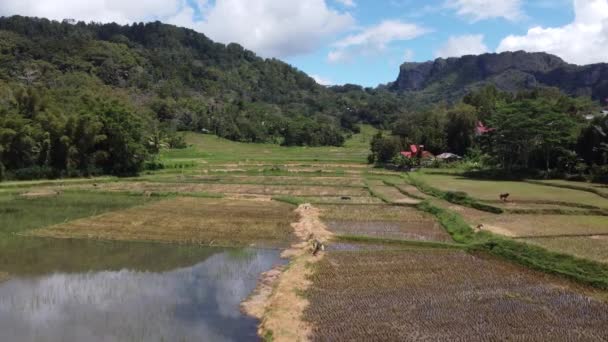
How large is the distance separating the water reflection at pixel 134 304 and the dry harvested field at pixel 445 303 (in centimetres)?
234

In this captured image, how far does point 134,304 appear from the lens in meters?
13.7

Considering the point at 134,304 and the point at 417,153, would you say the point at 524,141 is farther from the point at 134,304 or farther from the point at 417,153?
the point at 134,304

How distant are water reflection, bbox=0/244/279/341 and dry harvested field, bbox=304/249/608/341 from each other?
234 centimetres

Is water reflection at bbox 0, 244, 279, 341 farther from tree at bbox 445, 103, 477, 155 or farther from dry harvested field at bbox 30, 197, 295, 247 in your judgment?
tree at bbox 445, 103, 477, 155

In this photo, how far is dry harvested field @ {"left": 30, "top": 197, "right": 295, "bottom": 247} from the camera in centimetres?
2200

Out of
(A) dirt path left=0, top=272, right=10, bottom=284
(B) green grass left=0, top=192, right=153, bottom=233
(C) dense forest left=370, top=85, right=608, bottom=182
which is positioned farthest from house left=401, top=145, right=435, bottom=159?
(A) dirt path left=0, top=272, right=10, bottom=284

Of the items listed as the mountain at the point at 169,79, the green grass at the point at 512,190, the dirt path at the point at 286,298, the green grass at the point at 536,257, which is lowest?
the dirt path at the point at 286,298

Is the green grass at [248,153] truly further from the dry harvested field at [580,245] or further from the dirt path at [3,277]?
the dry harvested field at [580,245]

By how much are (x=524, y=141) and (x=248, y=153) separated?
141 ft

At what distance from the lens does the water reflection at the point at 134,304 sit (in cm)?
1170

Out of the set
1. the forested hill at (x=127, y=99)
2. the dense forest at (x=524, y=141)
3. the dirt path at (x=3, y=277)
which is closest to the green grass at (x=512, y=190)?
the dense forest at (x=524, y=141)

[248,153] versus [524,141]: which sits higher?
[524,141]

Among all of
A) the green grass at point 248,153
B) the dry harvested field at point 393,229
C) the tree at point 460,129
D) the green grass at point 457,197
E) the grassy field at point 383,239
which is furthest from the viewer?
the green grass at point 248,153

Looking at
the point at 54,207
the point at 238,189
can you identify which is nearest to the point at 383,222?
the point at 238,189
